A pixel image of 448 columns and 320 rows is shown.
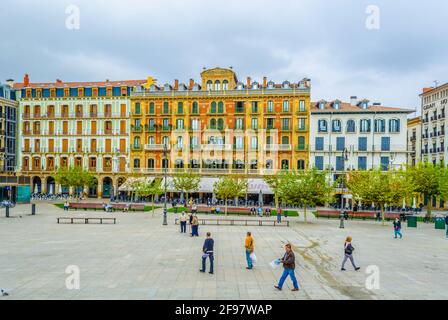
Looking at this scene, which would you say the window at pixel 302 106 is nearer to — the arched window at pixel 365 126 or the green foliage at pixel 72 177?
the arched window at pixel 365 126

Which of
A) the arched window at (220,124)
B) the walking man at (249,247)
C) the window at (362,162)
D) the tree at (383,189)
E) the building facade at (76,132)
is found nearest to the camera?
the walking man at (249,247)

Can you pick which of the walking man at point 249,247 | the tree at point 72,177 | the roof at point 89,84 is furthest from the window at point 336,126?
the walking man at point 249,247

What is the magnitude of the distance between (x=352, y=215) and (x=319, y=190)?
23.0 feet

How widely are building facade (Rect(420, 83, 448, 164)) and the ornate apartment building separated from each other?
21.2 meters

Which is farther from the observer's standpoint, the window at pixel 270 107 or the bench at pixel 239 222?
the window at pixel 270 107

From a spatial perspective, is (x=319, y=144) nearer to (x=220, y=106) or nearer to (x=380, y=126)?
(x=380, y=126)

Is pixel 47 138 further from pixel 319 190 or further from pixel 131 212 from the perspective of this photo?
pixel 319 190

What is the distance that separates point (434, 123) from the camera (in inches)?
2370

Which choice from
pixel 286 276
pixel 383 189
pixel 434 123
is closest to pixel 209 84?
pixel 383 189

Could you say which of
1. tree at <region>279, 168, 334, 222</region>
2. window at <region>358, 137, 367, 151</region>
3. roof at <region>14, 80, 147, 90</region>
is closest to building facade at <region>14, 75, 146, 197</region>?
roof at <region>14, 80, 147, 90</region>

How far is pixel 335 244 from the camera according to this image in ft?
73.0

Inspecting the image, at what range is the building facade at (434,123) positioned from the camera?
57.8m

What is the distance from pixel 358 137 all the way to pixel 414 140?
19.1 m

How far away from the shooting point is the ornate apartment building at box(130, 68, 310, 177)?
5494 cm
